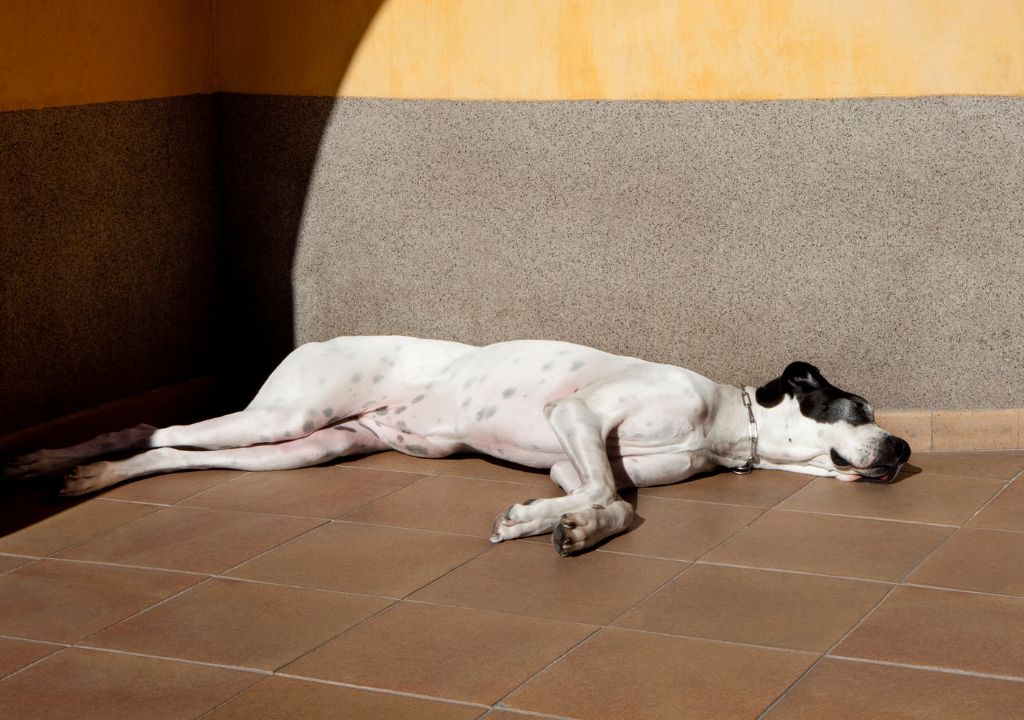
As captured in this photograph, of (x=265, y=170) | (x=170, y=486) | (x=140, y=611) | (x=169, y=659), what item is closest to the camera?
(x=169, y=659)

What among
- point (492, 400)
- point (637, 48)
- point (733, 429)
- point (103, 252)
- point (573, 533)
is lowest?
point (573, 533)

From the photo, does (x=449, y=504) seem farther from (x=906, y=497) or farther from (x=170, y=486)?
(x=906, y=497)

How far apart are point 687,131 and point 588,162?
438 millimetres

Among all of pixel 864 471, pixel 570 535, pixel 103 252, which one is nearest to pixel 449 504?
pixel 570 535

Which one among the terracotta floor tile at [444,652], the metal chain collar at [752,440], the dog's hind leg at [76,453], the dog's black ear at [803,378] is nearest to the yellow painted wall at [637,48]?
the dog's black ear at [803,378]

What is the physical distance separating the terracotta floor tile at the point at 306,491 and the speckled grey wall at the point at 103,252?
100 centimetres

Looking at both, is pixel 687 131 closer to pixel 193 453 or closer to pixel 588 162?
pixel 588 162

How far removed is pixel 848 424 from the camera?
4.96m

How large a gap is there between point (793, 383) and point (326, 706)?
2.46m

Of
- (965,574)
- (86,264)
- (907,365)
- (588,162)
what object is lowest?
(965,574)

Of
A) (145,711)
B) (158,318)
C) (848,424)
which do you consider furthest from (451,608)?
(158,318)

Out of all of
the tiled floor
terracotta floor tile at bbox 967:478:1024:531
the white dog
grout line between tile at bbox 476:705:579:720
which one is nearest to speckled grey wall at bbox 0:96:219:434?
the white dog

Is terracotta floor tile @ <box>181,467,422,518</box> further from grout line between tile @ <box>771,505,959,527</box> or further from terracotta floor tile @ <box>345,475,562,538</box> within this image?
grout line between tile @ <box>771,505,959,527</box>

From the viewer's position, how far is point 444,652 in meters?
3.52
